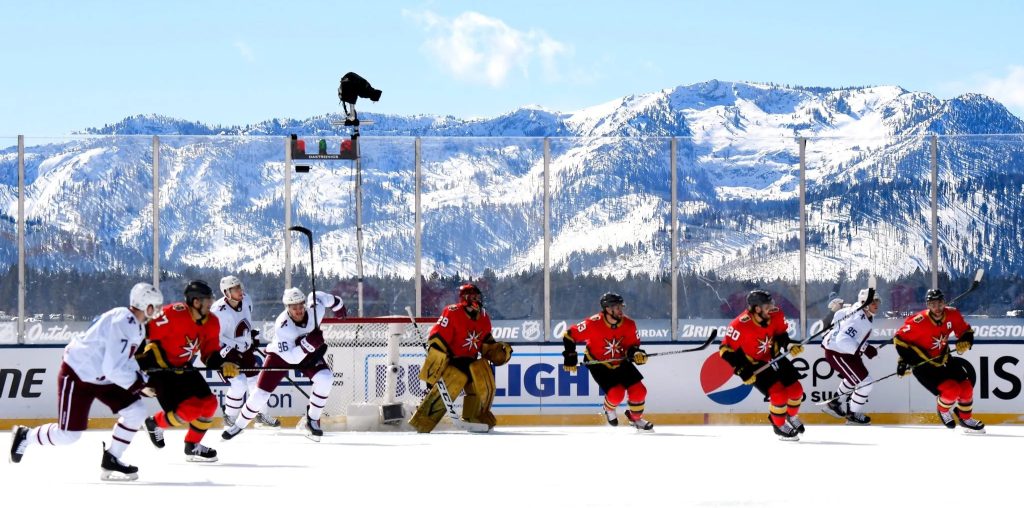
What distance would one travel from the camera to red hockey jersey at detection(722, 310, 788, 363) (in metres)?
12.9

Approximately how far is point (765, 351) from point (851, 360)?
2119 mm

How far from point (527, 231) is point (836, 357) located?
3584 mm

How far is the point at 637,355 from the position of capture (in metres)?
13.5

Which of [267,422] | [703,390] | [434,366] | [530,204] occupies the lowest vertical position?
[267,422]

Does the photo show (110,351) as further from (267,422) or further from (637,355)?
(637,355)

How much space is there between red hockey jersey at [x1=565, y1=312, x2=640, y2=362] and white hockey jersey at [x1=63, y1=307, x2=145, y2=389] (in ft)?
17.7

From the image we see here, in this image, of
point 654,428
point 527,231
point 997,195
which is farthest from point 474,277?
point 997,195

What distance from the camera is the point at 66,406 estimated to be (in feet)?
30.1

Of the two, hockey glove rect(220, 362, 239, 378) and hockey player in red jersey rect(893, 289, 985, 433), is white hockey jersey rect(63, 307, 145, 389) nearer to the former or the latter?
hockey glove rect(220, 362, 239, 378)

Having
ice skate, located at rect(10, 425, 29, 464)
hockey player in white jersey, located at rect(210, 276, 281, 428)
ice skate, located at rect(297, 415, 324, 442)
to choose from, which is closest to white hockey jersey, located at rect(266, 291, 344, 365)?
hockey player in white jersey, located at rect(210, 276, 281, 428)

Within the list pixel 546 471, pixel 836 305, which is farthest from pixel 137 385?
pixel 836 305

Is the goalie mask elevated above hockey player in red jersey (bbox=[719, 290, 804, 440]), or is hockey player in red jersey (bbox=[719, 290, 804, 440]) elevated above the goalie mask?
the goalie mask

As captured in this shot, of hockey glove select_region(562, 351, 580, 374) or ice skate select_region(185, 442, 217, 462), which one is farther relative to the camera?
hockey glove select_region(562, 351, 580, 374)

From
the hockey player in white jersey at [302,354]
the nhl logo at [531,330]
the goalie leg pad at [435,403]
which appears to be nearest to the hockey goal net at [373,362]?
the goalie leg pad at [435,403]
